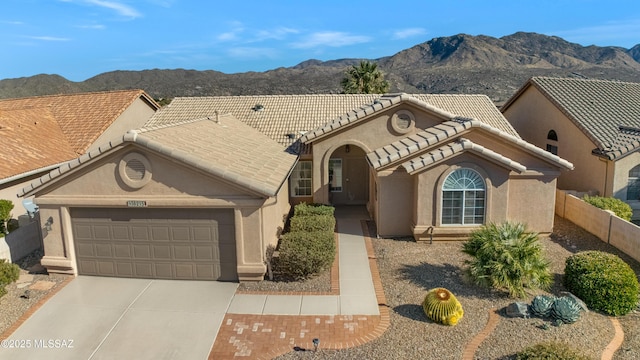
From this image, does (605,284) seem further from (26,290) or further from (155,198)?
(26,290)

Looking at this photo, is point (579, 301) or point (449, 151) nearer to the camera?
point (579, 301)

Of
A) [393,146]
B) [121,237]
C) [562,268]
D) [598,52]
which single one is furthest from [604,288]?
[598,52]

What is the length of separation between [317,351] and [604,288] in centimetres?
783

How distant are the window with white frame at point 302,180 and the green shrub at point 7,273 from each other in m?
11.8

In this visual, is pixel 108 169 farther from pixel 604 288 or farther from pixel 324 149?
pixel 604 288

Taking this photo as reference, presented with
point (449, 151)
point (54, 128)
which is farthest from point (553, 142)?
point (54, 128)

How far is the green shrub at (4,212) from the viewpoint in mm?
15969

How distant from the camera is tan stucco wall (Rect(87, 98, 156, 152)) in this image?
24631 millimetres

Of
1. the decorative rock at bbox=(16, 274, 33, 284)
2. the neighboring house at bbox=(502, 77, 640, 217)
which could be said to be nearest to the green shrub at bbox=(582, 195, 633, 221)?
the neighboring house at bbox=(502, 77, 640, 217)

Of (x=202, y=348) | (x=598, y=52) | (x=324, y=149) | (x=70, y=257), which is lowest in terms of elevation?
(x=202, y=348)

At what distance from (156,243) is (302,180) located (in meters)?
9.50

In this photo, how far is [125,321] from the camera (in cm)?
1134

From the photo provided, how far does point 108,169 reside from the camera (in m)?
13.4

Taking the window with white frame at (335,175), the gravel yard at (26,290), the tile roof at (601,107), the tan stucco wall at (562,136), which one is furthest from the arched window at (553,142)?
the gravel yard at (26,290)
